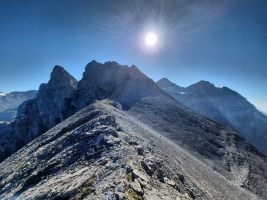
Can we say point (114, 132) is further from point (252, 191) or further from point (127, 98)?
point (127, 98)

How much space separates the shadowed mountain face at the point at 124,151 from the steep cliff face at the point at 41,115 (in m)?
0.85

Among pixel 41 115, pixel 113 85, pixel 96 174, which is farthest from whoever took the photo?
pixel 41 115

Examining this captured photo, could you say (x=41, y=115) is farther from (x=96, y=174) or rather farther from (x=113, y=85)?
(x=96, y=174)

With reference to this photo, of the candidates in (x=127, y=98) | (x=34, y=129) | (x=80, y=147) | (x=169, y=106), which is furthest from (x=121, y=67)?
(x=80, y=147)

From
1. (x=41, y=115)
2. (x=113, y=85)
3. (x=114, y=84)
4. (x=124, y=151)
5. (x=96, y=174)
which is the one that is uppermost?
(x=114, y=84)

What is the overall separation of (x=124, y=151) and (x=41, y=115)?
497 ft

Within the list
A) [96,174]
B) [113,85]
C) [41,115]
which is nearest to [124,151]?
[96,174]

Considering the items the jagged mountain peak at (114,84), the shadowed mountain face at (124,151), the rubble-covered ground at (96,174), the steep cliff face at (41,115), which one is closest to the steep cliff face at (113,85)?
the jagged mountain peak at (114,84)

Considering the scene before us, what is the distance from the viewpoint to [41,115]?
170 meters

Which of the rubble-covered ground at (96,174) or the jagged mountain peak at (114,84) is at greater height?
the jagged mountain peak at (114,84)

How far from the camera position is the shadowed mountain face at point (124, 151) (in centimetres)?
2319

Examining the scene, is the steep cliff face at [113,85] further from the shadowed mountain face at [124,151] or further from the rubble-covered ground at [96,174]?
the rubble-covered ground at [96,174]

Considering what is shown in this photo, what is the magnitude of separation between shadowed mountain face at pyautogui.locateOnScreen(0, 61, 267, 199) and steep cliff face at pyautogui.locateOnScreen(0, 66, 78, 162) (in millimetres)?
848

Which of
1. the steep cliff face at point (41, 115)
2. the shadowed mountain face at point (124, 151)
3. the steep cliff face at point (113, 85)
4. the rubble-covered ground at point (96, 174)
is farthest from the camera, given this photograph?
the steep cliff face at point (41, 115)
